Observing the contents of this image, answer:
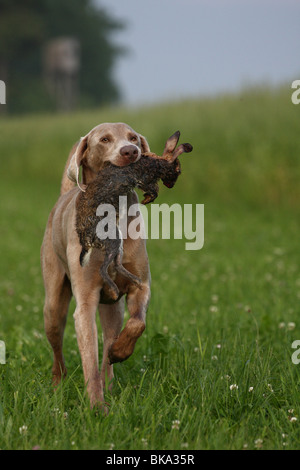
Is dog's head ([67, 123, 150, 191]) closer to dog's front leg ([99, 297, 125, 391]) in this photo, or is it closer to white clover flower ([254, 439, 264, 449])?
dog's front leg ([99, 297, 125, 391])

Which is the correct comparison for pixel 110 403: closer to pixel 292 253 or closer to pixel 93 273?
pixel 93 273

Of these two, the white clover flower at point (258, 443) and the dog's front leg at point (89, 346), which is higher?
the dog's front leg at point (89, 346)

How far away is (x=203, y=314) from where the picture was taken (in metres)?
6.12

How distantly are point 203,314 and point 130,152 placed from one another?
313 cm

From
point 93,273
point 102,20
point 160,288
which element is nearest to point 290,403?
point 93,273

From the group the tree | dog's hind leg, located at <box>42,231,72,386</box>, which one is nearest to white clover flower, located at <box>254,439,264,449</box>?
dog's hind leg, located at <box>42,231,72,386</box>

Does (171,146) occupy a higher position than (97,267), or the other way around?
(171,146)

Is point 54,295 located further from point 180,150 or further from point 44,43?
point 44,43

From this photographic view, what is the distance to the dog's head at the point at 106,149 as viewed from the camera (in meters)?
3.30

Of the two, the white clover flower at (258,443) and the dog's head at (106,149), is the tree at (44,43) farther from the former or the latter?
the white clover flower at (258,443)

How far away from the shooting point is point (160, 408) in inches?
127

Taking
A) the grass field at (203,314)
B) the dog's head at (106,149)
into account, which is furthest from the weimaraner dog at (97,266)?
the grass field at (203,314)

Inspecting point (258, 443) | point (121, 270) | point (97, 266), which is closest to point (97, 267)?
point (97, 266)

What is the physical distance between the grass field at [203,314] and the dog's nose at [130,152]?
1167 millimetres
